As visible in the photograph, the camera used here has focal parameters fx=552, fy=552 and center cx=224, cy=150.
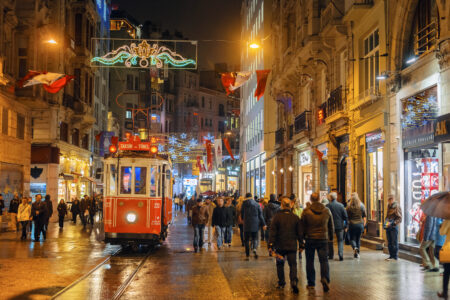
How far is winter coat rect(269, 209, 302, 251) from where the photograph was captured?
10.2 meters

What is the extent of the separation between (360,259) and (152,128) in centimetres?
6613

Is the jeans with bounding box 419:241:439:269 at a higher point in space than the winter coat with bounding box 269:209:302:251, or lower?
lower

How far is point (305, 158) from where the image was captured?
29312 mm

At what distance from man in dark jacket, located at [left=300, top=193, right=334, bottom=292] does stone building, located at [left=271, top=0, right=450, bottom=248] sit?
157 inches

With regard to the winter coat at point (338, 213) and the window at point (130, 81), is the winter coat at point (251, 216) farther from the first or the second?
the window at point (130, 81)

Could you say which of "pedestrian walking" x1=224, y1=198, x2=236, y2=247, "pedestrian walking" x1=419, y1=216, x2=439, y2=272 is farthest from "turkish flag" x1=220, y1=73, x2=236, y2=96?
"pedestrian walking" x1=419, y1=216, x2=439, y2=272

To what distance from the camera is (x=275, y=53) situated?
1399 inches

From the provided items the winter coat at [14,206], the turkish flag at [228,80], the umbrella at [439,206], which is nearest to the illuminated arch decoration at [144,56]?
the turkish flag at [228,80]

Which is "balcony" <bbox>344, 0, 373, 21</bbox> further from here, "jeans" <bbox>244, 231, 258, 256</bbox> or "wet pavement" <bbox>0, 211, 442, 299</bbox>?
"jeans" <bbox>244, 231, 258, 256</bbox>

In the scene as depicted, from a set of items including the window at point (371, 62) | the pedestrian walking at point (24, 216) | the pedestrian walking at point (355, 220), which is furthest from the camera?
the pedestrian walking at point (24, 216)

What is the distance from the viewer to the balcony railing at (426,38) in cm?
1395

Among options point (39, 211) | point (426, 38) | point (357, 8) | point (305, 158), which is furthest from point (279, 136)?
point (426, 38)

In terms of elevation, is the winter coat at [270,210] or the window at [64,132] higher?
the window at [64,132]

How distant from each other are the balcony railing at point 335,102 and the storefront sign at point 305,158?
5.94m
